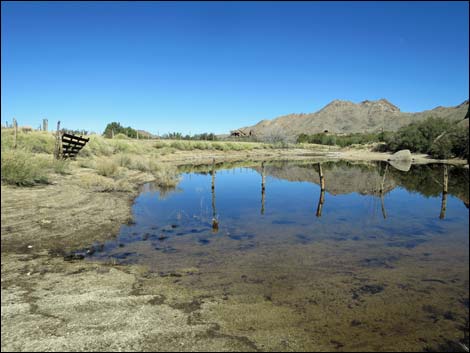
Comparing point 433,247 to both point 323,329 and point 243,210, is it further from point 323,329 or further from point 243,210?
point 243,210

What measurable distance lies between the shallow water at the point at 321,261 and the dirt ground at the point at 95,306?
36cm

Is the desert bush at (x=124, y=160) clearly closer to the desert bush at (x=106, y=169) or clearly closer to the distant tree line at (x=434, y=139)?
the desert bush at (x=106, y=169)

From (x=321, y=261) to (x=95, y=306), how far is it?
219 inches

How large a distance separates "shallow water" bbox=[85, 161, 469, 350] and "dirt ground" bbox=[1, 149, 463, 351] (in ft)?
1.18

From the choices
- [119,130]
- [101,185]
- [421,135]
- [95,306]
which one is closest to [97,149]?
[101,185]

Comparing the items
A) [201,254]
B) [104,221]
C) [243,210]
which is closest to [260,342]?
[201,254]

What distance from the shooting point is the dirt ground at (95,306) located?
462 centimetres

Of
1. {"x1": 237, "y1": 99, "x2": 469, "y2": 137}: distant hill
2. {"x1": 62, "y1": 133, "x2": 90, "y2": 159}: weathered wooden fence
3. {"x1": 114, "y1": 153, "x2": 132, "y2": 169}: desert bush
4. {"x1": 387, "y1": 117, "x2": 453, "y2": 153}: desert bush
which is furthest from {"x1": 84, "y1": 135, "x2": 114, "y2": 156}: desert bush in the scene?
{"x1": 237, "y1": 99, "x2": 469, "y2": 137}: distant hill

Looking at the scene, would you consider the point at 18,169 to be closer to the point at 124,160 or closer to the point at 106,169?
the point at 106,169

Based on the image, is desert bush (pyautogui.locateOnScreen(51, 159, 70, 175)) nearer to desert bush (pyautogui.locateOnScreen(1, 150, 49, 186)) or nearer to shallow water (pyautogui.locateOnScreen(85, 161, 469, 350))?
desert bush (pyautogui.locateOnScreen(1, 150, 49, 186))

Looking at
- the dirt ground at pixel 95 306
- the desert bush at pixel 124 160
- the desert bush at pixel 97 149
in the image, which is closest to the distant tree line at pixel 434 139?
the desert bush at pixel 124 160

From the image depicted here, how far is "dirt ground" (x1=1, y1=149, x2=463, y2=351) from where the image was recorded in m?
4.62

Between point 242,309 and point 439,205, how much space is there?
16.4 metres

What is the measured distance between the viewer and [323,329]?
17.5 ft
